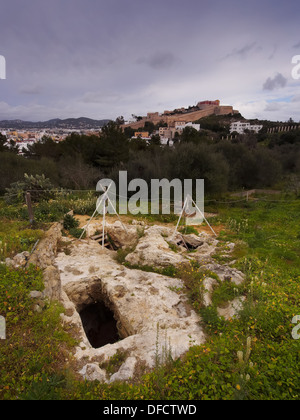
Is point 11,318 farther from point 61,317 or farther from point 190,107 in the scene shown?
point 190,107

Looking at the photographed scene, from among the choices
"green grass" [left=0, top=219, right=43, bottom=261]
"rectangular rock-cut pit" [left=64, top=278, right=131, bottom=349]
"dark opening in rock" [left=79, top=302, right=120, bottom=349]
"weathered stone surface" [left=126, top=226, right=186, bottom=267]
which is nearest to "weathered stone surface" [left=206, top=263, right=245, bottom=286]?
"weathered stone surface" [left=126, top=226, right=186, bottom=267]

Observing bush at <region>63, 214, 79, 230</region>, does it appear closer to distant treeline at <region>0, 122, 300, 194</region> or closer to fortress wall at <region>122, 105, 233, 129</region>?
distant treeline at <region>0, 122, 300, 194</region>

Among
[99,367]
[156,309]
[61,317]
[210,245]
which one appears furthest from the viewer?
[210,245]

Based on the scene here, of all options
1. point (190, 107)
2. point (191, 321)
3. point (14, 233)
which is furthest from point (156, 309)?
point (190, 107)

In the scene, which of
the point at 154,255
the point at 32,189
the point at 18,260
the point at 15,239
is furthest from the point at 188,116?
the point at 18,260

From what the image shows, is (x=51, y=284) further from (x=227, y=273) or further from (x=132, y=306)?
(x=227, y=273)

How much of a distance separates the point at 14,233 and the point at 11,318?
3.36 m

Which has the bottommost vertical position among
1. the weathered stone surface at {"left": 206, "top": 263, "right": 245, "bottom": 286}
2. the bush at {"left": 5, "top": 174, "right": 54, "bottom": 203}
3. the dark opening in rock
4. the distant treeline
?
the dark opening in rock

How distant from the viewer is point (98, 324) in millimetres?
5766

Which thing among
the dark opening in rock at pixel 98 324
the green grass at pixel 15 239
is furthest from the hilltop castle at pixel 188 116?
the dark opening in rock at pixel 98 324

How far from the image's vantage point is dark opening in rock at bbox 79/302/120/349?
538cm

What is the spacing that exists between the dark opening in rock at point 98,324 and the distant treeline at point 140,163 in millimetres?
12256

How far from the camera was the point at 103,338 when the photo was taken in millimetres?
5418

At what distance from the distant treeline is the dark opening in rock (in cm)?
1226
